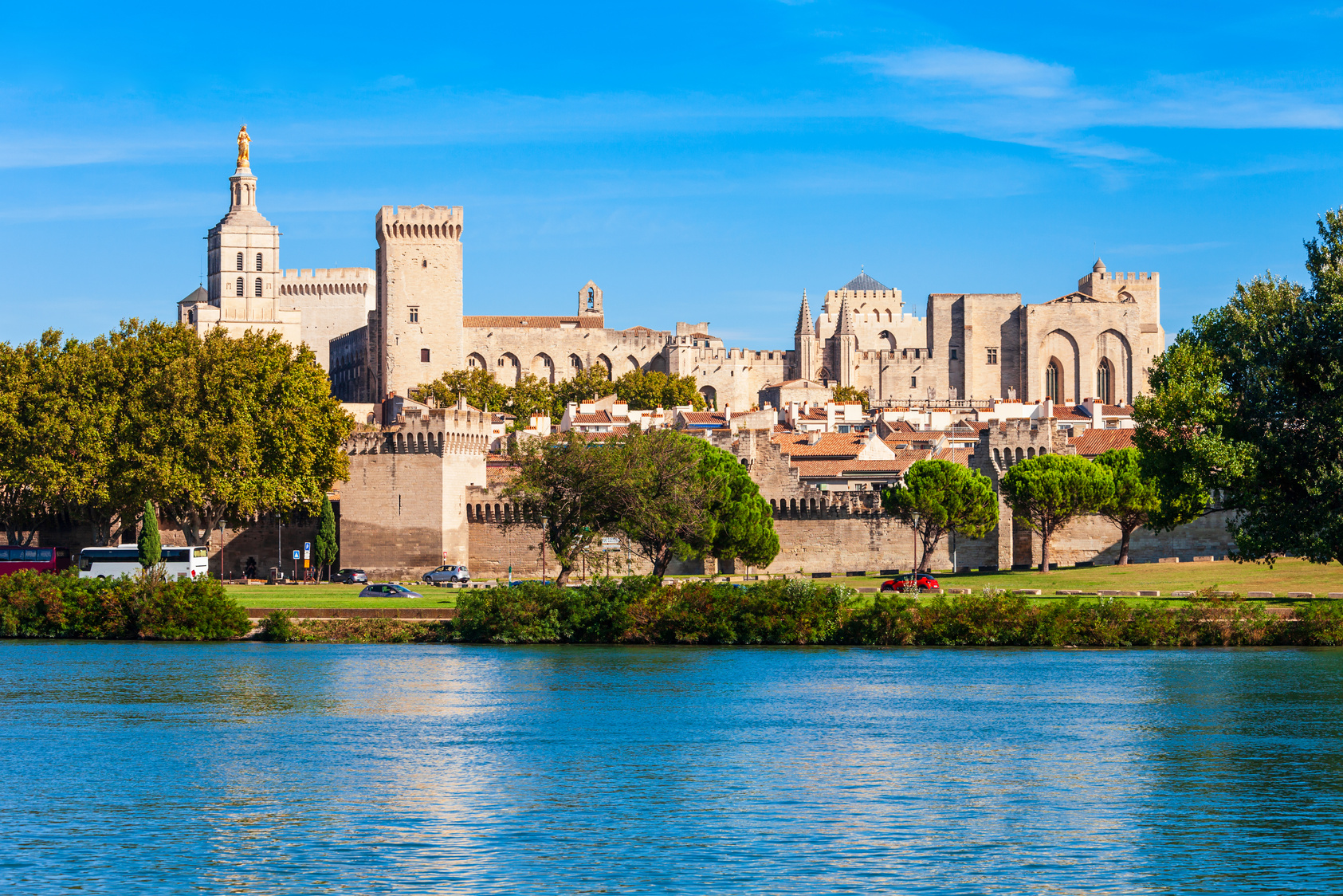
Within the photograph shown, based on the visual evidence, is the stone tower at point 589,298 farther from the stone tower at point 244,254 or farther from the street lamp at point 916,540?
the street lamp at point 916,540

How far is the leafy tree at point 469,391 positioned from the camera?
341ft

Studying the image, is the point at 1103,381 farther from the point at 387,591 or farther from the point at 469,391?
the point at 387,591

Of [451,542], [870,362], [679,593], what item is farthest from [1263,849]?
[870,362]

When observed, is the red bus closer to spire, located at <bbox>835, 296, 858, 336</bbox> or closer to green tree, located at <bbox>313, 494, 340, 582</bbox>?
green tree, located at <bbox>313, 494, 340, 582</bbox>

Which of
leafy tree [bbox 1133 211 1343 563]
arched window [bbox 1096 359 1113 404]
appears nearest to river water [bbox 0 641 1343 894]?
leafy tree [bbox 1133 211 1343 563]

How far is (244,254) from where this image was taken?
121 metres

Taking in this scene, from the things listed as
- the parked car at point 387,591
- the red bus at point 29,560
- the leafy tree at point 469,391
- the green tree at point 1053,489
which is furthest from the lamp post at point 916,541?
the leafy tree at point 469,391

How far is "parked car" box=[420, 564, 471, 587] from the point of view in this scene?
5734 centimetres

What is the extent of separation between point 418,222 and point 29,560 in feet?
192

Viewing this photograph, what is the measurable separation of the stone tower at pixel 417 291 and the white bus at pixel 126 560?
5625 centimetres

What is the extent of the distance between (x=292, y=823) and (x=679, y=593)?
68.5 feet

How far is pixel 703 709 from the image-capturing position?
106ft

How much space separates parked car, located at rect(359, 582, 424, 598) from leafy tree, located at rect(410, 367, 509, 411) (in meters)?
A: 51.2

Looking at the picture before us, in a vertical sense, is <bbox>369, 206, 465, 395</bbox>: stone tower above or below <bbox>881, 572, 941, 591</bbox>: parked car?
above
